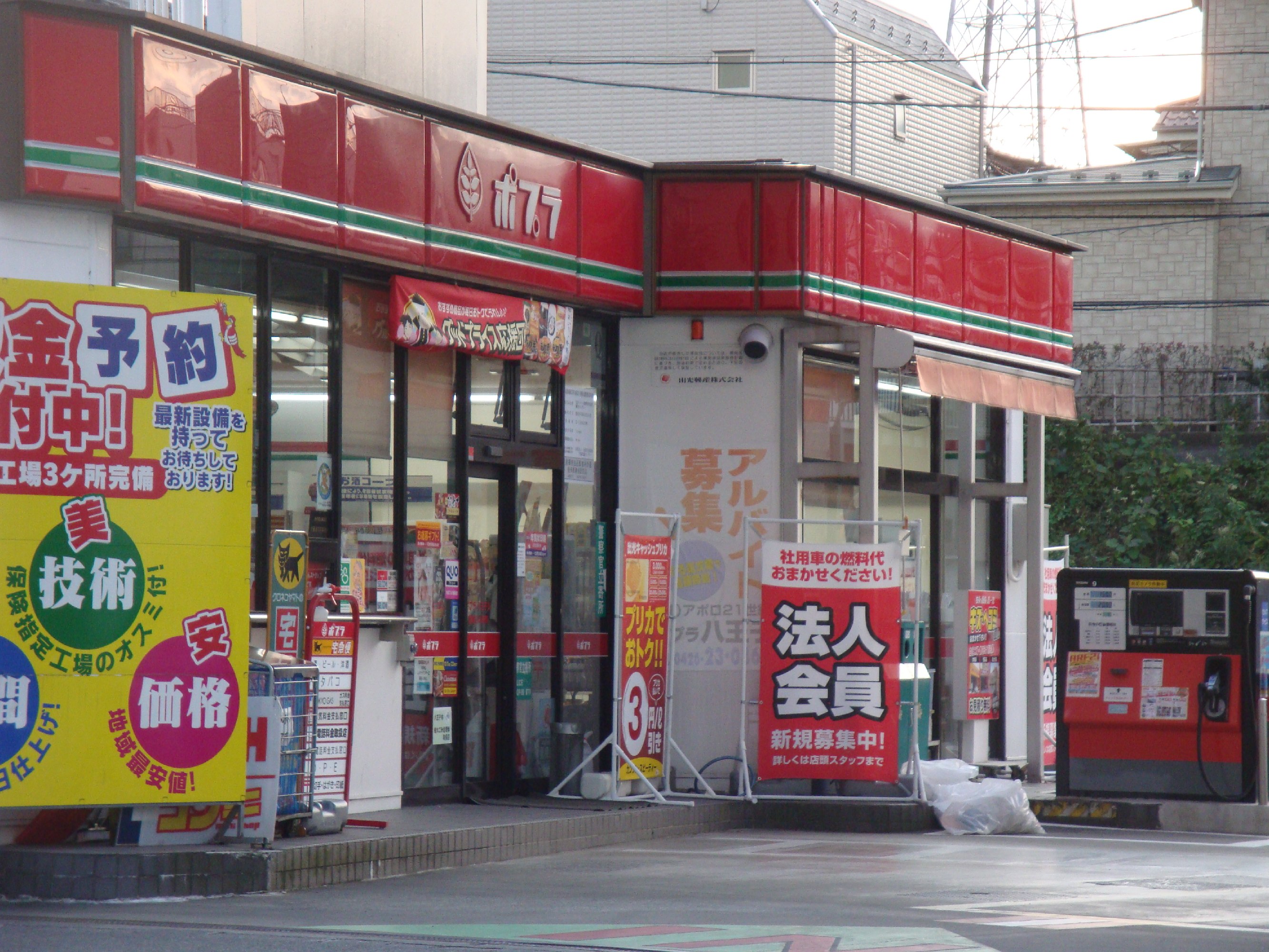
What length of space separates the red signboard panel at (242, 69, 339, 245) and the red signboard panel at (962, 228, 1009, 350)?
20.4 feet

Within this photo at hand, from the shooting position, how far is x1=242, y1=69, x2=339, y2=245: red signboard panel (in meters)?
10.4

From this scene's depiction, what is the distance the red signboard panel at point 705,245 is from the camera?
13.4 meters

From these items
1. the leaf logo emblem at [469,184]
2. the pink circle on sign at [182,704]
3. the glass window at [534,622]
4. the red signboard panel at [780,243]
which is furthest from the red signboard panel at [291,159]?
the red signboard panel at [780,243]

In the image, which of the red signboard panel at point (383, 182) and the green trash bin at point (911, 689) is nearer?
the red signboard panel at point (383, 182)

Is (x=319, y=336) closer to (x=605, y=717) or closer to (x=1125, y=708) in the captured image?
(x=605, y=717)

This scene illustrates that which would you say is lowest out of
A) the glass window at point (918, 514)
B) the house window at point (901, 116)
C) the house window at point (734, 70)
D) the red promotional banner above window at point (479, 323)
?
the glass window at point (918, 514)

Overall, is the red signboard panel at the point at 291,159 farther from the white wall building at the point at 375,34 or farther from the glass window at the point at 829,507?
the glass window at the point at 829,507

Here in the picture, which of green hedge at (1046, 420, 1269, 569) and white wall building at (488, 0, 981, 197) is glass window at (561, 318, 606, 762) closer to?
green hedge at (1046, 420, 1269, 569)

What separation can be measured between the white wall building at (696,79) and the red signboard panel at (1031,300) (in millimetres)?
18266

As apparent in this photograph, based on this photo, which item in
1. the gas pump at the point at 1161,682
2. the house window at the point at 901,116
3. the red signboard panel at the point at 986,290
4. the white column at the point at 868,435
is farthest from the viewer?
the house window at the point at 901,116

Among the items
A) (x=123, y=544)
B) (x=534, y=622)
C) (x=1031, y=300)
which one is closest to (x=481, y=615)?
(x=534, y=622)

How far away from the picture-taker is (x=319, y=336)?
11.2m

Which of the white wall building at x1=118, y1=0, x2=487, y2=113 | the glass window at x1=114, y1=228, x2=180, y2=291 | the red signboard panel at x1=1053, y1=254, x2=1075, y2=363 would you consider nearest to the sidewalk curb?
the glass window at x1=114, y1=228, x2=180, y2=291

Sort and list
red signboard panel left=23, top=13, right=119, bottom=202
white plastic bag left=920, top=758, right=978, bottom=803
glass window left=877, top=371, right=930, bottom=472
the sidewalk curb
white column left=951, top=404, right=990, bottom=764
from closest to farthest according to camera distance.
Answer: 1. the sidewalk curb
2. red signboard panel left=23, top=13, right=119, bottom=202
3. white plastic bag left=920, top=758, right=978, bottom=803
4. glass window left=877, top=371, right=930, bottom=472
5. white column left=951, top=404, right=990, bottom=764
